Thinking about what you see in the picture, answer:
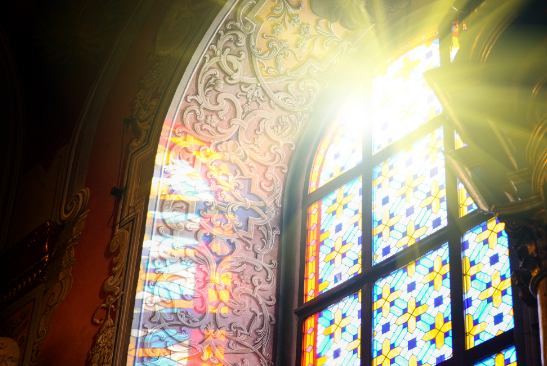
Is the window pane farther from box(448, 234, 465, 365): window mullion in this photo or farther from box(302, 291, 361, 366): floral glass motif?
box(448, 234, 465, 365): window mullion

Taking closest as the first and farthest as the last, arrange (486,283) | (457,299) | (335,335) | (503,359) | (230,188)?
(503,359) → (486,283) → (457,299) → (335,335) → (230,188)

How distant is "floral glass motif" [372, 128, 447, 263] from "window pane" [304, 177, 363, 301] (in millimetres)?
187

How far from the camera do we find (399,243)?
504cm

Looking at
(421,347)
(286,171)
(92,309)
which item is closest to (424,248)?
(421,347)

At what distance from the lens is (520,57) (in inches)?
121

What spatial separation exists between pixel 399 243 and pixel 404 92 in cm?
123

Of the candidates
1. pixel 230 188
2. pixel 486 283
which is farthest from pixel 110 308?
pixel 486 283

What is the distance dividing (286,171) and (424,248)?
169 centimetres

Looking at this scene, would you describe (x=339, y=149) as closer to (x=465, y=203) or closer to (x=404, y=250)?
(x=404, y=250)

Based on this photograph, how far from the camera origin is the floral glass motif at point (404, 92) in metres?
5.51

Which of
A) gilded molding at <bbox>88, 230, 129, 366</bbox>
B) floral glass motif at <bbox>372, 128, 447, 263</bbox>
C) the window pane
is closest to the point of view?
floral glass motif at <bbox>372, 128, 447, 263</bbox>

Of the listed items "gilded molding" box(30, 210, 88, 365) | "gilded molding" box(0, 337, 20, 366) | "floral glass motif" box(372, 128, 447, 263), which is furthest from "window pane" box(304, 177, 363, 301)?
"gilded molding" box(0, 337, 20, 366)

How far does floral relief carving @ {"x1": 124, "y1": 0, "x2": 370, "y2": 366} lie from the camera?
525 centimetres

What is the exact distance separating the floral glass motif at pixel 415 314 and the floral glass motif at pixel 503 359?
28cm
